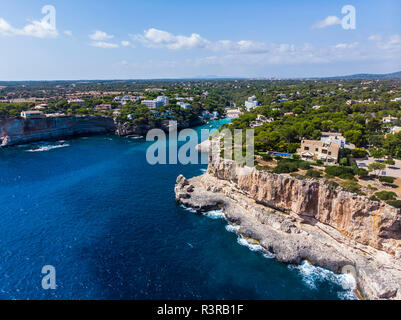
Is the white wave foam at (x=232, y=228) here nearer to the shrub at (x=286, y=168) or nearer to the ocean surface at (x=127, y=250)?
the ocean surface at (x=127, y=250)

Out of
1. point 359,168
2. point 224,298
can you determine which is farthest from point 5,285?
point 359,168

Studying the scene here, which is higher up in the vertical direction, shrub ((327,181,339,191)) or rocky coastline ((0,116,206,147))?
rocky coastline ((0,116,206,147))

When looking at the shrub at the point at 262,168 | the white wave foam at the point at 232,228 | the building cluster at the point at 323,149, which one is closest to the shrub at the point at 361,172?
the building cluster at the point at 323,149

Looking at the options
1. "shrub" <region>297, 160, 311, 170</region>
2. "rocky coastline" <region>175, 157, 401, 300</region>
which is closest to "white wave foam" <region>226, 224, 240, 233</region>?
"rocky coastline" <region>175, 157, 401, 300</region>

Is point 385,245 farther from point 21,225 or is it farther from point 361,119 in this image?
point 21,225

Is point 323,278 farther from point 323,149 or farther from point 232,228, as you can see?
point 323,149

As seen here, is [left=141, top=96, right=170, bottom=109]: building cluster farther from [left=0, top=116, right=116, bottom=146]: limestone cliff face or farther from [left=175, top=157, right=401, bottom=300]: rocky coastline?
[left=175, top=157, right=401, bottom=300]: rocky coastline
